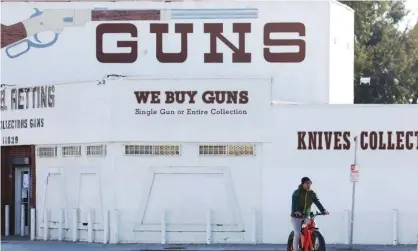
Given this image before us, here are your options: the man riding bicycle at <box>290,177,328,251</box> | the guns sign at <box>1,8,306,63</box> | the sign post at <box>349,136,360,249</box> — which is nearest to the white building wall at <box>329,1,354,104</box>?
the guns sign at <box>1,8,306,63</box>

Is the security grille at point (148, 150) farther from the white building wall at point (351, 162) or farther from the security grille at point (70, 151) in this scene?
the white building wall at point (351, 162)

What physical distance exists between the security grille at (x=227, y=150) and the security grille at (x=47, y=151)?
470 centimetres

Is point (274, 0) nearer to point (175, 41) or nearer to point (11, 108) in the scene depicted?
Result: point (175, 41)

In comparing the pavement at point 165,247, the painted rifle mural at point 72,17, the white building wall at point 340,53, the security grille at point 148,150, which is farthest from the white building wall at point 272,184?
the painted rifle mural at point 72,17

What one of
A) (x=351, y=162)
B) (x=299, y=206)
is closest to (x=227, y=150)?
(x=351, y=162)

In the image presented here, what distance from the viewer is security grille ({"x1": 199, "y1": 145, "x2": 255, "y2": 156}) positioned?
2441cm

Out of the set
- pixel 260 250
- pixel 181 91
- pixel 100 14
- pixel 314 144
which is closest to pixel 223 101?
pixel 181 91

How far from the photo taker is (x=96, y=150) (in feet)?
82.4

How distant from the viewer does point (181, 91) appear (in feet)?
80.0

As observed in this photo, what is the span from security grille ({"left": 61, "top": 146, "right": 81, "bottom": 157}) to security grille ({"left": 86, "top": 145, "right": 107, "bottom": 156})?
42 cm

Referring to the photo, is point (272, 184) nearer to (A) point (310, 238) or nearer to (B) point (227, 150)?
(B) point (227, 150)

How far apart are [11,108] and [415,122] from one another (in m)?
12.1

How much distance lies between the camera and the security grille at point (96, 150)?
2491cm

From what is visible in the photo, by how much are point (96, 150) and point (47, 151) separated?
2.23 m
